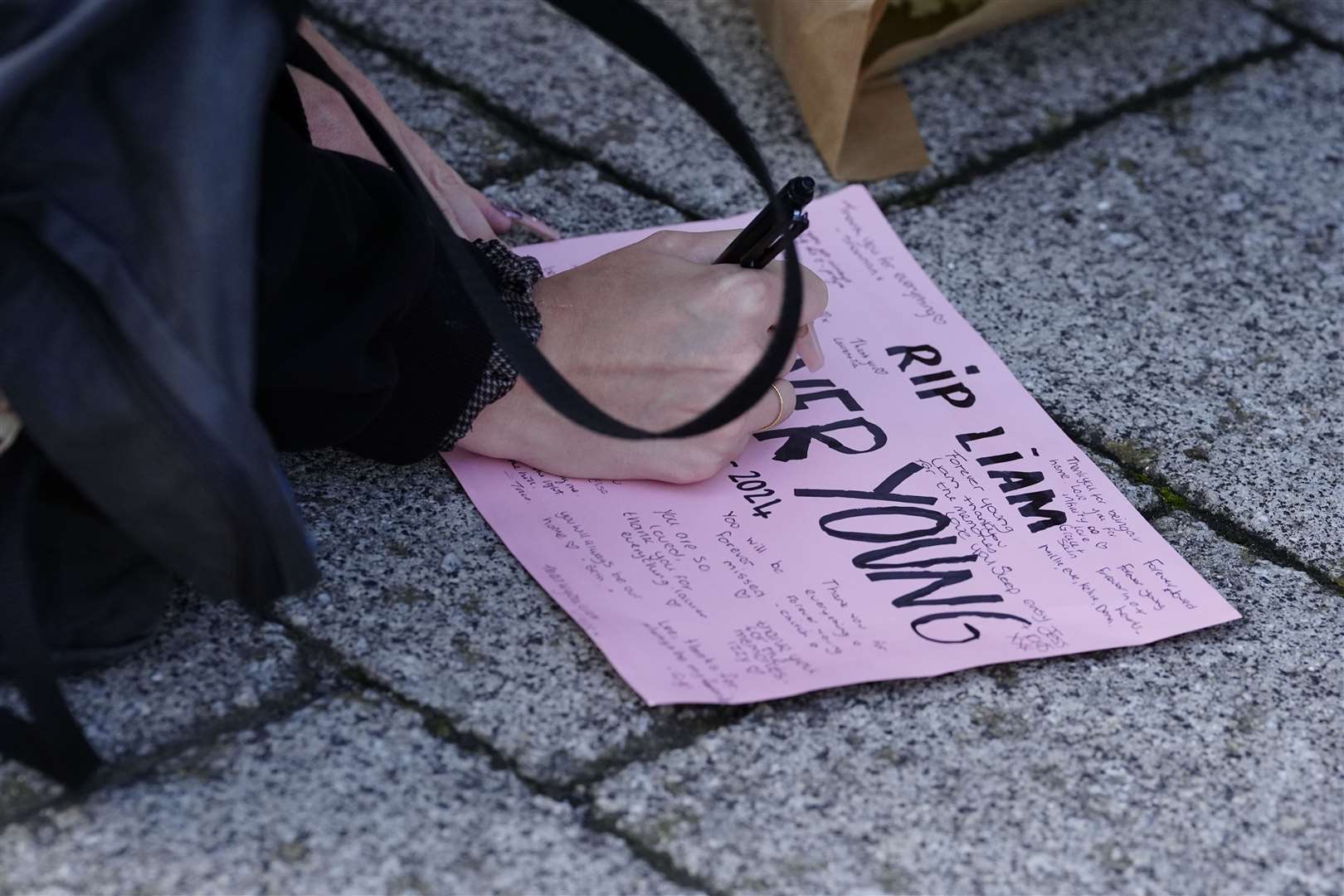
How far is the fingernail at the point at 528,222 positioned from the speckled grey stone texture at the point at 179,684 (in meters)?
0.45

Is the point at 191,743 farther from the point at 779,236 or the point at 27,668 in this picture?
the point at 779,236

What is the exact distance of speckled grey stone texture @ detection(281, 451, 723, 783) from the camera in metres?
0.80

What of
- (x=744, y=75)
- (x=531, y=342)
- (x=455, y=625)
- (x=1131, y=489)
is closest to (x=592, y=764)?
(x=455, y=625)

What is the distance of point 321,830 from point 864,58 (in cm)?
91

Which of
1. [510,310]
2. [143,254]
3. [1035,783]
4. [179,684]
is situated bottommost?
[1035,783]

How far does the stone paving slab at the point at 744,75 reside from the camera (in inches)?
51.5

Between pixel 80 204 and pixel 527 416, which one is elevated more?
pixel 80 204

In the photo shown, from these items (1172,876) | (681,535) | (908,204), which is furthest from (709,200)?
(1172,876)

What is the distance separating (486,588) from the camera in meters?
0.89

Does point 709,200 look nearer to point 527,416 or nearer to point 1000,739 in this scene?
point 527,416

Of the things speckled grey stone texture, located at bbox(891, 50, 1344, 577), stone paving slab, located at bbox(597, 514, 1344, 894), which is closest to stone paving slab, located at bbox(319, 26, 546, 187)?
speckled grey stone texture, located at bbox(891, 50, 1344, 577)

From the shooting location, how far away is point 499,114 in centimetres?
134

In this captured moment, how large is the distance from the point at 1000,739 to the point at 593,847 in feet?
0.83

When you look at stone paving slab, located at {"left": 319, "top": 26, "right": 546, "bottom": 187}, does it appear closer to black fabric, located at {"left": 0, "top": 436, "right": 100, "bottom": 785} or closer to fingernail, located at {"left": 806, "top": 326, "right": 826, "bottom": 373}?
fingernail, located at {"left": 806, "top": 326, "right": 826, "bottom": 373}
